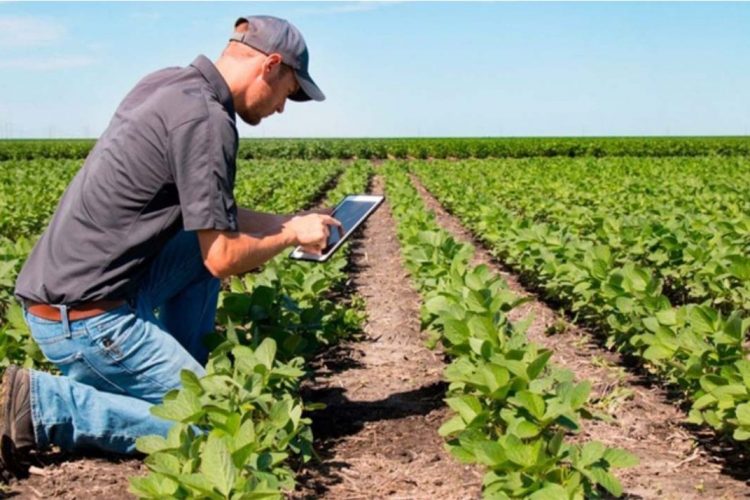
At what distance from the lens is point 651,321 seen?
13.1 feet

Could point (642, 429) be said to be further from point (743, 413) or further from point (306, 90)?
point (306, 90)

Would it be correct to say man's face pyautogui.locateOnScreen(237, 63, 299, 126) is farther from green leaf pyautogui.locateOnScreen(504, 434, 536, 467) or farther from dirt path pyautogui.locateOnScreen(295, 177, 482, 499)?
green leaf pyautogui.locateOnScreen(504, 434, 536, 467)

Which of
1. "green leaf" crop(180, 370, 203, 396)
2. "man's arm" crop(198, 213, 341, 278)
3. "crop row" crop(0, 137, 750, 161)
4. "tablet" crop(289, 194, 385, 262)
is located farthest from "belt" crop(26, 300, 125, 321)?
"crop row" crop(0, 137, 750, 161)

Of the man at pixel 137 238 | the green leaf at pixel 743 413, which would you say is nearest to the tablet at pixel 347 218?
the man at pixel 137 238

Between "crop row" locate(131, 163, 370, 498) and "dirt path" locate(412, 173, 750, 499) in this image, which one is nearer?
"crop row" locate(131, 163, 370, 498)

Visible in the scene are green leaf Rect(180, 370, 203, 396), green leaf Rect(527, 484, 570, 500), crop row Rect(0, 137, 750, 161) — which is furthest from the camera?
crop row Rect(0, 137, 750, 161)

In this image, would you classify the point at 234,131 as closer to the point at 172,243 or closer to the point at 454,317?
the point at 172,243

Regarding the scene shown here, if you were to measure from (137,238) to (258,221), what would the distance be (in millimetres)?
569

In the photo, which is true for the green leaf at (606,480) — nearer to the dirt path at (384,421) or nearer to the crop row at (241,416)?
the dirt path at (384,421)

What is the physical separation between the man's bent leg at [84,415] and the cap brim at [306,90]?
1.29 metres

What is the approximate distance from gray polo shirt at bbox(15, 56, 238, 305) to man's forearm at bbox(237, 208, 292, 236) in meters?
Result: 0.38

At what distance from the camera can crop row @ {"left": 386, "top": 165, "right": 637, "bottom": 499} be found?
8.41 feet

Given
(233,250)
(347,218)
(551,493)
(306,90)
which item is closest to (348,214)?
(347,218)

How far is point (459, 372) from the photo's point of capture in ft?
10.9
